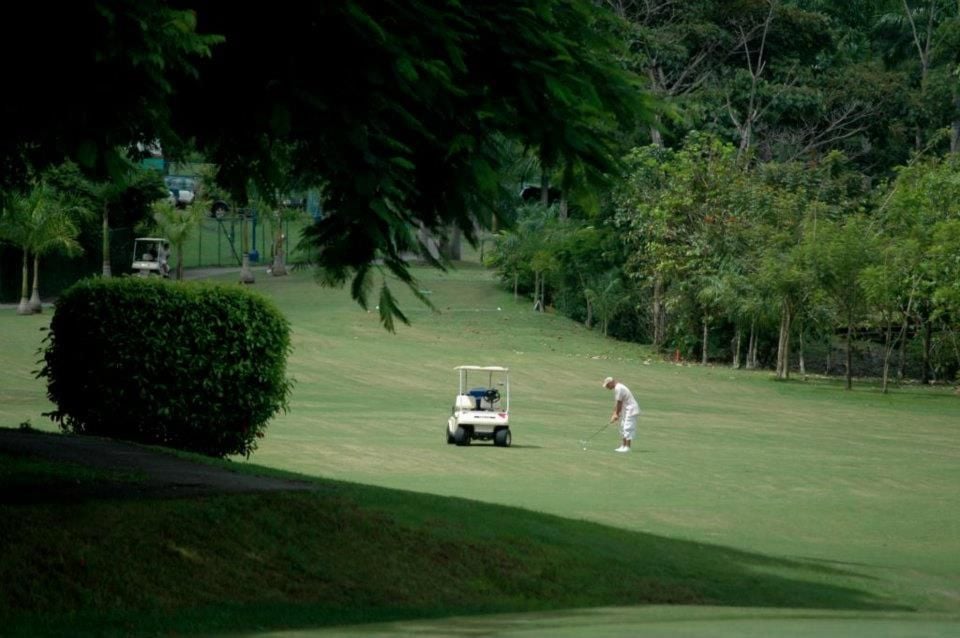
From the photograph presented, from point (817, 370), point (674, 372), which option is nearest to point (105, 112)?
point (674, 372)

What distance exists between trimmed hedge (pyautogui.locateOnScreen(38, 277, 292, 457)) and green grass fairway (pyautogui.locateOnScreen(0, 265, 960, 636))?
9.52 ft

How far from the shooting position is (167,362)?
21.7 meters

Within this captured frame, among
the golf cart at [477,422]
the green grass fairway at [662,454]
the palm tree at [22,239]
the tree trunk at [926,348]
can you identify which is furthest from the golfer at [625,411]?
the tree trunk at [926,348]

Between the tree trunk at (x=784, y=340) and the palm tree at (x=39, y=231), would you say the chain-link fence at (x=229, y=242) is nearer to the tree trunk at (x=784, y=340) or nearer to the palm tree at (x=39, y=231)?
the palm tree at (x=39, y=231)

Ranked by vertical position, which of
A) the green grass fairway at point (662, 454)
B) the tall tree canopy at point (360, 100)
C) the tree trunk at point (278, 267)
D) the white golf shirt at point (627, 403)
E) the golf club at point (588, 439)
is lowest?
the golf club at point (588, 439)

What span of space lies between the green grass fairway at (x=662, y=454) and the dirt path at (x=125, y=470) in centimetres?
171

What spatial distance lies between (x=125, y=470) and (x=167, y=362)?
5531 millimetres

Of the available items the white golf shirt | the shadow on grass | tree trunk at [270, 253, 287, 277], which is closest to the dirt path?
the shadow on grass

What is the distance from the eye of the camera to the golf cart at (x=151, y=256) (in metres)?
66.1

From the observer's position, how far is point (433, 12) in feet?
38.9

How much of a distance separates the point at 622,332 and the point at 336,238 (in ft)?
201

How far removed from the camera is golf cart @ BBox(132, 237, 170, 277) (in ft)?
217

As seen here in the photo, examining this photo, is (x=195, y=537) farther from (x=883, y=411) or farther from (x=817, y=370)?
(x=817, y=370)

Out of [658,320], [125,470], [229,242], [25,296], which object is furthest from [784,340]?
[125,470]
